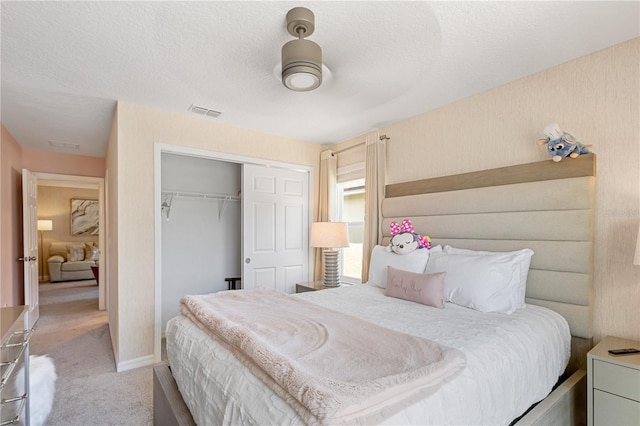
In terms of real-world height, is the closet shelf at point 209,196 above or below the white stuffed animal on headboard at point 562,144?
below

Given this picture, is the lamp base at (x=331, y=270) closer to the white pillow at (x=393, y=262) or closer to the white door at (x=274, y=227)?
the white door at (x=274, y=227)

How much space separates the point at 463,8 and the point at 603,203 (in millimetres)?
1582

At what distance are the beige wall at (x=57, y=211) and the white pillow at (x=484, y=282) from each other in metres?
8.97

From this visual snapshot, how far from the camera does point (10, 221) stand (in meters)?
3.97

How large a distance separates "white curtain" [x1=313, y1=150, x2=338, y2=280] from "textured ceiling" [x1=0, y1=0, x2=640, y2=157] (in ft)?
3.65

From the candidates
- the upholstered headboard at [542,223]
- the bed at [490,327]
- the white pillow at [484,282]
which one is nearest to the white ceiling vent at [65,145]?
the bed at [490,327]

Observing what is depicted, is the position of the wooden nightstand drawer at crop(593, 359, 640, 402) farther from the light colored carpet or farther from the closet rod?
the closet rod

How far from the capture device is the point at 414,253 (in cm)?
271

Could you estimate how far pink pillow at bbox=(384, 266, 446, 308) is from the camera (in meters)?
2.20

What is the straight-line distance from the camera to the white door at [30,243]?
405 centimetres

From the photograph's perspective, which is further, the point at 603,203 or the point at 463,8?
the point at 603,203

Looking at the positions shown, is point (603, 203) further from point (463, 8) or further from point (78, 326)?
point (78, 326)

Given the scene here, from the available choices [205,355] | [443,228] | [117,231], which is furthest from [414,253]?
[117,231]

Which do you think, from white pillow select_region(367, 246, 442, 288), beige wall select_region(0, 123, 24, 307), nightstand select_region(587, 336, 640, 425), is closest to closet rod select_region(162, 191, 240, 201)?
beige wall select_region(0, 123, 24, 307)
